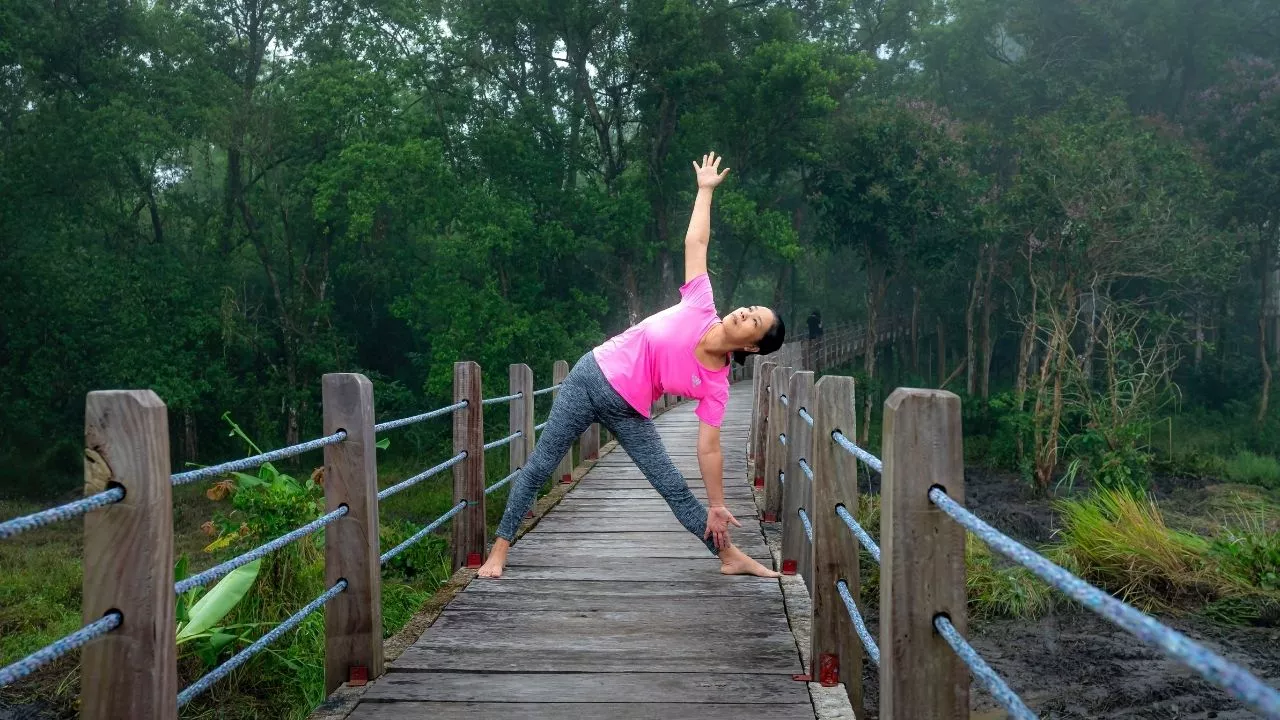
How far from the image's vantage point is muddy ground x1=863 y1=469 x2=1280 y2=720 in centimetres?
736

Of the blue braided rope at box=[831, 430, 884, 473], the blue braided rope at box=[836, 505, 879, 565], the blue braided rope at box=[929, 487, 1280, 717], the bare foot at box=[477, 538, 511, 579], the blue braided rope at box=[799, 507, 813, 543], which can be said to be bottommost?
the bare foot at box=[477, 538, 511, 579]

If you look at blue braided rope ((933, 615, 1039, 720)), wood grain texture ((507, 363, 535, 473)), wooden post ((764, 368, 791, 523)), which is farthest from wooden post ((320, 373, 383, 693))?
wooden post ((764, 368, 791, 523))

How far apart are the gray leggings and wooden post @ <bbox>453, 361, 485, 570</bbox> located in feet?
2.20

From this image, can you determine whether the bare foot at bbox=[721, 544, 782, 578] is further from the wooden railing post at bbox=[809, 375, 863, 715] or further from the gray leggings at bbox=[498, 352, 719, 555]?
the wooden railing post at bbox=[809, 375, 863, 715]

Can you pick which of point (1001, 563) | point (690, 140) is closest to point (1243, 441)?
point (690, 140)

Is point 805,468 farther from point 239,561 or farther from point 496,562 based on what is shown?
point 239,561

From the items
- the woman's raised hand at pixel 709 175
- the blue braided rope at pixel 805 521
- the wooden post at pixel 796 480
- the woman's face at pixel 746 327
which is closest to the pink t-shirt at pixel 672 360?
the woman's face at pixel 746 327

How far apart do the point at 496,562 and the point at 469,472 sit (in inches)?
22.3

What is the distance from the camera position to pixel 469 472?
5.16 m

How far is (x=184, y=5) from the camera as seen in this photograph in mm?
25547

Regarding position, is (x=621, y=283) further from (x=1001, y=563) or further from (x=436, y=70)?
(x=1001, y=563)

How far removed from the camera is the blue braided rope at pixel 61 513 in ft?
5.51

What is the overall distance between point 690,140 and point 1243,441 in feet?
48.6

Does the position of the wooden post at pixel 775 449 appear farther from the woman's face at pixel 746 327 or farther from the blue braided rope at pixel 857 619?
the blue braided rope at pixel 857 619
